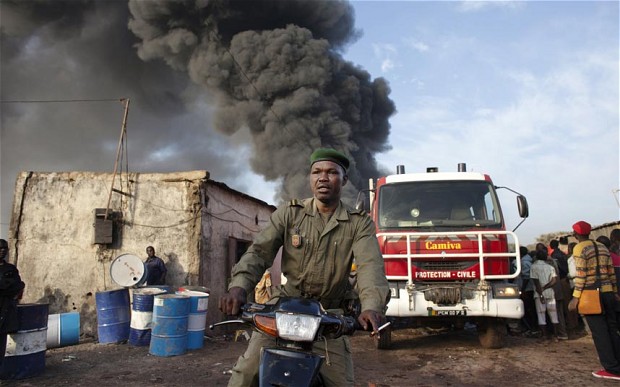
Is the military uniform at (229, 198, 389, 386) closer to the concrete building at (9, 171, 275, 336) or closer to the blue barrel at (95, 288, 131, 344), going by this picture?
the blue barrel at (95, 288, 131, 344)

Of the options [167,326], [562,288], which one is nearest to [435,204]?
[562,288]

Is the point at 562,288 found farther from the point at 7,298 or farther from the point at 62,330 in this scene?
the point at 7,298

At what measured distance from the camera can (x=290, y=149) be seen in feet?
77.4

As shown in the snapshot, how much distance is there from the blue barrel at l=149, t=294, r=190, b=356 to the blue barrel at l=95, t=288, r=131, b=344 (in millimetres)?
1082

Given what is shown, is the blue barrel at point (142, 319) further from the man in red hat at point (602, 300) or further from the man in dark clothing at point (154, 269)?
the man in red hat at point (602, 300)

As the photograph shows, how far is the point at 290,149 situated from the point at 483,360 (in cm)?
1867

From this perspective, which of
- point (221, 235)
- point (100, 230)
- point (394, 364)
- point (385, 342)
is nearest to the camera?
point (394, 364)

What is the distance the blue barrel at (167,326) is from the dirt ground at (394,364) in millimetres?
135

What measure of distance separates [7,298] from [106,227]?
350 cm

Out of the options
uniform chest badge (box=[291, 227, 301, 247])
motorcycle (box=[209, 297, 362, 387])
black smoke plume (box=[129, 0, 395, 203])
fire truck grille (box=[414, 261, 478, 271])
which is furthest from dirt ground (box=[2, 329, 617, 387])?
black smoke plume (box=[129, 0, 395, 203])

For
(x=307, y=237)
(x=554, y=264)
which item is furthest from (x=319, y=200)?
(x=554, y=264)

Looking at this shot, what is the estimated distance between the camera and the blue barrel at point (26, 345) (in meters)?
4.86

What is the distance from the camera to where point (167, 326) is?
19.8 feet

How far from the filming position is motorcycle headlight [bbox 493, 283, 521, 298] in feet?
18.9
